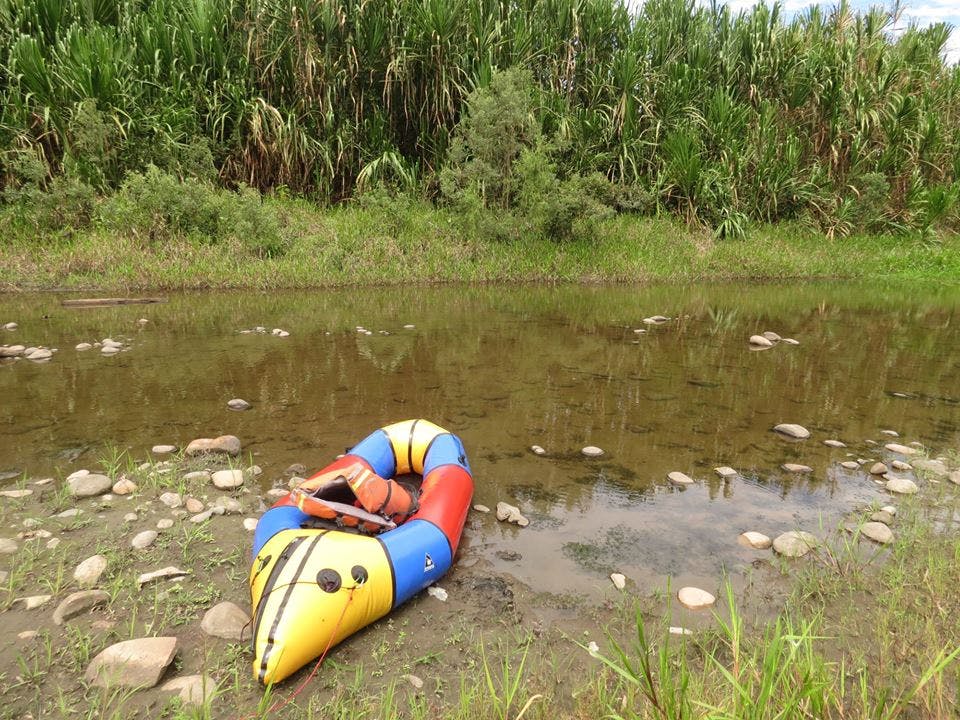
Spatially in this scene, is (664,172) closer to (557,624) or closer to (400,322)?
(400,322)

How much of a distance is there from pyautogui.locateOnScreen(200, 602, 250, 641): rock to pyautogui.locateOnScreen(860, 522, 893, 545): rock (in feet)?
9.31

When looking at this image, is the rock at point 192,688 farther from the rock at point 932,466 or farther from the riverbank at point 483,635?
the rock at point 932,466

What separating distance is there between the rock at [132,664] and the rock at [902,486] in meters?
3.65

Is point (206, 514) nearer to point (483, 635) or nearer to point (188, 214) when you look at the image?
point (483, 635)

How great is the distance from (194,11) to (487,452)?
1201 cm

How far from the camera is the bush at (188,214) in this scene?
9.60 metres

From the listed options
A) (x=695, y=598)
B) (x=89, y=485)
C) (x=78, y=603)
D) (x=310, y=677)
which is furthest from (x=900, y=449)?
(x=89, y=485)

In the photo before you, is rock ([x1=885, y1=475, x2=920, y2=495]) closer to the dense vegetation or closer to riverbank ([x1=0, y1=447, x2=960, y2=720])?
riverbank ([x1=0, y1=447, x2=960, y2=720])

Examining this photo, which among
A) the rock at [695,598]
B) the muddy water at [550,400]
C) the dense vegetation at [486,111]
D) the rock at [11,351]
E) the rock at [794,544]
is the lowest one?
the rock at [11,351]

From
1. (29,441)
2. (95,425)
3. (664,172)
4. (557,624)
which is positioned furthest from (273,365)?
(664,172)

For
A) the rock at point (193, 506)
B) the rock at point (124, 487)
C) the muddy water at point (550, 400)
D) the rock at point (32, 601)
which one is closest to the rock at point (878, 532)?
the muddy water at point (550, 400)

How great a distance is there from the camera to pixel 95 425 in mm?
4180

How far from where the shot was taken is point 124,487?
3160 millimetres

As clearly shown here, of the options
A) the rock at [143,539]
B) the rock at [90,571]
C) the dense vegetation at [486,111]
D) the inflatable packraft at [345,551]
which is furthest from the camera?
the dense vegetation at [486,111]
